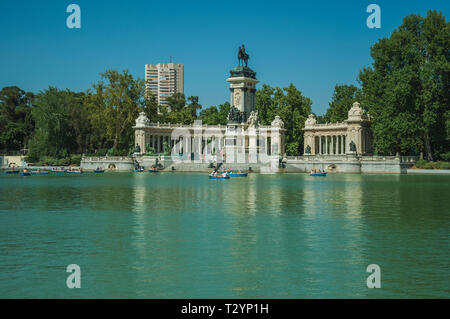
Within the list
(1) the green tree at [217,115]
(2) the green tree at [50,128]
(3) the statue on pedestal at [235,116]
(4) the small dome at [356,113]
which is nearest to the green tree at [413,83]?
(4) the small dome at [356,113]

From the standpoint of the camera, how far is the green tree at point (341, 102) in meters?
108

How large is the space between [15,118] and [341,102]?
256 feet

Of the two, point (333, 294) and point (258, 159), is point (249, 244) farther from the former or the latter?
point (258, 159)

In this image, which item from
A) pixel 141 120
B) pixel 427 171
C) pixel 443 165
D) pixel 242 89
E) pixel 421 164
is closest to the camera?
pixel 443 165

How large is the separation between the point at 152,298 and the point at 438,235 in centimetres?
1396

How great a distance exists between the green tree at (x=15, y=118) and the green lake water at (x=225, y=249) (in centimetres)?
8986

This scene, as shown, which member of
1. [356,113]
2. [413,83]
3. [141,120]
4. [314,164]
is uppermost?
Answer: [413,83]

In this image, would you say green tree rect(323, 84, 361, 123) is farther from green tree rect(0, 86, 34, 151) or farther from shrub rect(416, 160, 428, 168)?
green tree rect(0, 86, 34, 151)

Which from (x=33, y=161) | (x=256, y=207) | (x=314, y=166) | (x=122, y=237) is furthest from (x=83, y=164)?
(x=122, y=237)

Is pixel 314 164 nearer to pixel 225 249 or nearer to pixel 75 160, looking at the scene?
pixel 75 160

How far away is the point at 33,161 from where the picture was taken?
333ft

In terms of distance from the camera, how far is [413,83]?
75.8 meters

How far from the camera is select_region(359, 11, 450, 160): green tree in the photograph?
74812mm

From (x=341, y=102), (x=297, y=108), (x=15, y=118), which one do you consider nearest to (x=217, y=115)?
(x=297, y=108)
